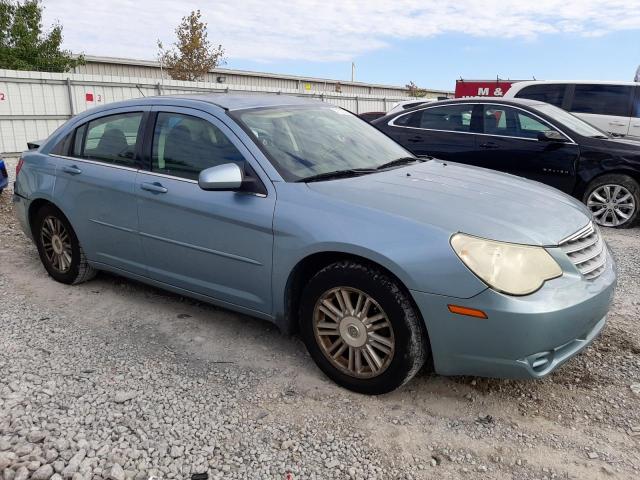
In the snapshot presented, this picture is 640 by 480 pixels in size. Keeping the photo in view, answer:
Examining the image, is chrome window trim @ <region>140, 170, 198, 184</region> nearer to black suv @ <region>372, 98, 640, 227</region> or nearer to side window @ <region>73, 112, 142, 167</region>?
side window @ <region>73, 112, 142, 167</region>

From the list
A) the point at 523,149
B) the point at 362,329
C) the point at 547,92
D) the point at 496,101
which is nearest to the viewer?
the point at 362,329

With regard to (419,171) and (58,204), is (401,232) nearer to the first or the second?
(419,171)

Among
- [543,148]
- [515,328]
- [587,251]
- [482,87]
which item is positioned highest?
[482,87]

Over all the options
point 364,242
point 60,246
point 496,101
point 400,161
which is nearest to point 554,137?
point 496,101

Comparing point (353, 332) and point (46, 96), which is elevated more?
point (46, 96)

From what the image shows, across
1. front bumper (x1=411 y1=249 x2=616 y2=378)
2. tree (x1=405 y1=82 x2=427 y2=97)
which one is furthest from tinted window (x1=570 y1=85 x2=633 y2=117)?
tree (x1=405 y1=82 x2=427 y2=97)

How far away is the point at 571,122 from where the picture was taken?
281 inches

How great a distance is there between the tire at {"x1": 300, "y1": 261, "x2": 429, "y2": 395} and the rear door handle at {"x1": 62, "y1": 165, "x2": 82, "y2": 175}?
2.29 metres

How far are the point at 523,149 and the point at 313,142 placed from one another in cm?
434

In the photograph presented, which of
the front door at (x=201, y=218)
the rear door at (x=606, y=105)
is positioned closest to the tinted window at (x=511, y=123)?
the rear door at (x=606, y=105)

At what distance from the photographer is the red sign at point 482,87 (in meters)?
15.3

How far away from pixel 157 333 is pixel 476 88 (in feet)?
47.9

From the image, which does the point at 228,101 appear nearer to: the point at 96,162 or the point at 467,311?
the point at 96,162

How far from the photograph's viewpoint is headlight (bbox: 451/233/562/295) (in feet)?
8.12
